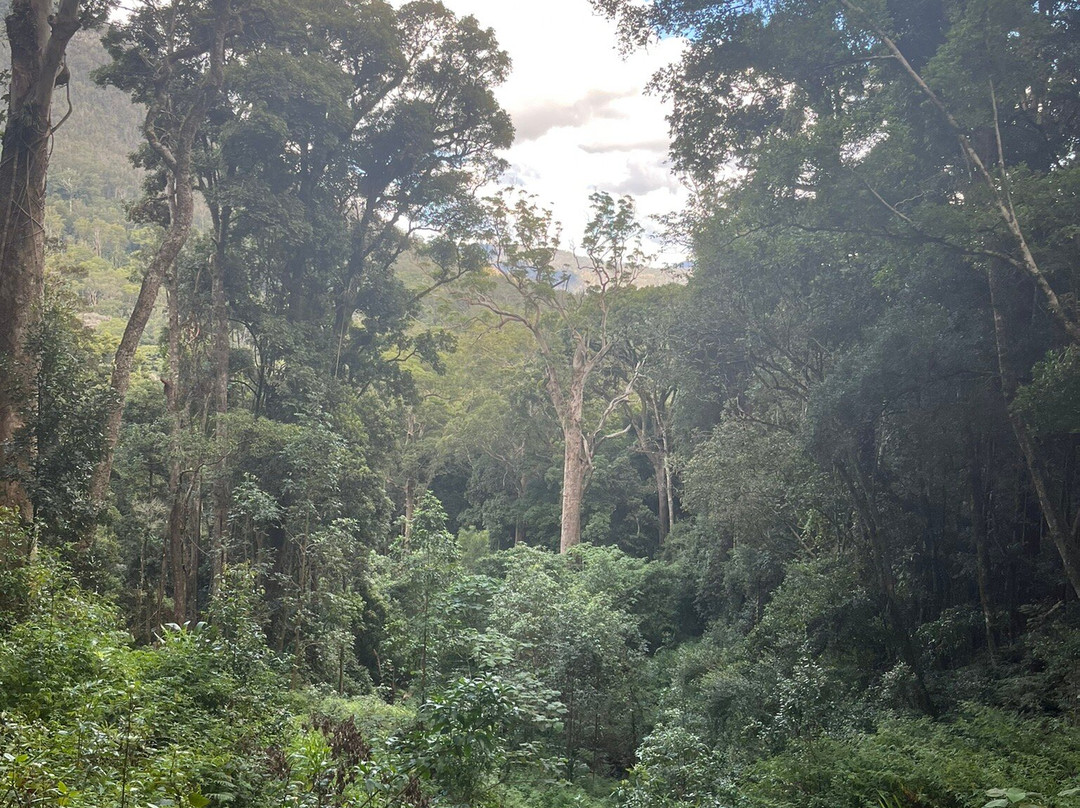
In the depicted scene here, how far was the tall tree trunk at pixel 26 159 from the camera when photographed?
9352 mm

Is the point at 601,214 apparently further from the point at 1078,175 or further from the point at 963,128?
the point at 1078,175

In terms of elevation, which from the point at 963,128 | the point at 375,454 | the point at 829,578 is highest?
the point at 963,128

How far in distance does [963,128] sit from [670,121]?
593 cm

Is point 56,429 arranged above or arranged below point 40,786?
above

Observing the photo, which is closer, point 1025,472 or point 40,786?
point 40,786

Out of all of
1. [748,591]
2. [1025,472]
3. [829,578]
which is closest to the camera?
[1025,472]

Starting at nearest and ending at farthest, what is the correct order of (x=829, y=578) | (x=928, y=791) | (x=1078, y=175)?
(x=928, y=791), (x=1078, y=175), (x=829, y=578)

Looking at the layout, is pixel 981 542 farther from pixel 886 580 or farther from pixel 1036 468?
pixel 1036 468

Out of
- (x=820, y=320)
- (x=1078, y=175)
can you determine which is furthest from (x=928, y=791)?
(x=820, y=320)

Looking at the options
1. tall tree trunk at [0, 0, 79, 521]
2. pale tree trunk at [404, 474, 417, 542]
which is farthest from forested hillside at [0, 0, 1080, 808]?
pale tree trunk at [404, 474, 417, 542]

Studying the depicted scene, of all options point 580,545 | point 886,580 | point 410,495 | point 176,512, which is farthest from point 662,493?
point 176,512

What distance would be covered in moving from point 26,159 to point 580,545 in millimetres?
15927

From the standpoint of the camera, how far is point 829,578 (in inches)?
432

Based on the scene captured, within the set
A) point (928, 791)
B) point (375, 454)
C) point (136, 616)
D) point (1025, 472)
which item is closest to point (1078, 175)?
point (1025, 472)
